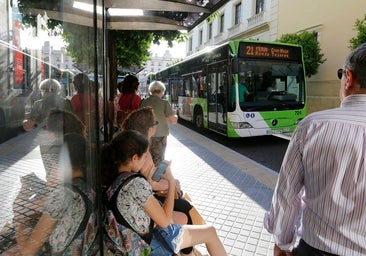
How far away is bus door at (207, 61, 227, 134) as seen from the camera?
9633 millimetres

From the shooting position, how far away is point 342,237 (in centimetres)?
Answer: 141

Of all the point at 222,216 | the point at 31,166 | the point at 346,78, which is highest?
the point at 346,78

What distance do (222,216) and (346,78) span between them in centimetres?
313

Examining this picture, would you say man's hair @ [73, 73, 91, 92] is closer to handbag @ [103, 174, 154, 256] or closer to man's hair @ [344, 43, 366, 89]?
handbag @ [103, 174, 154, 256]

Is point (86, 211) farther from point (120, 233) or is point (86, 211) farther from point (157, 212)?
point (157, 212)

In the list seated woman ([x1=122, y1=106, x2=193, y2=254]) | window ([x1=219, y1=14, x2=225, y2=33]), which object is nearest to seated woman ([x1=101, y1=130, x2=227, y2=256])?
seated woman ([x1=122, y1=106, x2=193, y2=254])

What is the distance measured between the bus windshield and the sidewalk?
1606 millimetres

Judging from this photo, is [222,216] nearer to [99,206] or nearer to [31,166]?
[99,206]

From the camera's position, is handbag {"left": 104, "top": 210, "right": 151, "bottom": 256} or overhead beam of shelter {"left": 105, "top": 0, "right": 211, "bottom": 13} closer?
handbag {"left": 104, "top": 210, "right": 151, "bottom": 256}

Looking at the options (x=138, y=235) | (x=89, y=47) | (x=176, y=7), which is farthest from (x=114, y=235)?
(x=176, y=7)

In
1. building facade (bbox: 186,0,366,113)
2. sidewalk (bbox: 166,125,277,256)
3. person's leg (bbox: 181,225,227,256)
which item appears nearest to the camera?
person's leg (bbox: 181,225,227,256)

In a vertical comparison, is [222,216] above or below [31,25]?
below

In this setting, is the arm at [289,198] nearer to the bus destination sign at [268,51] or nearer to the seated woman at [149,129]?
the seated woman at [149,129]

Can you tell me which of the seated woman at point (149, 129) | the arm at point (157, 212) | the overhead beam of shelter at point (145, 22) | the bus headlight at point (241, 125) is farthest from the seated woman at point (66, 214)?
the bus headlight at point (241, 125)
